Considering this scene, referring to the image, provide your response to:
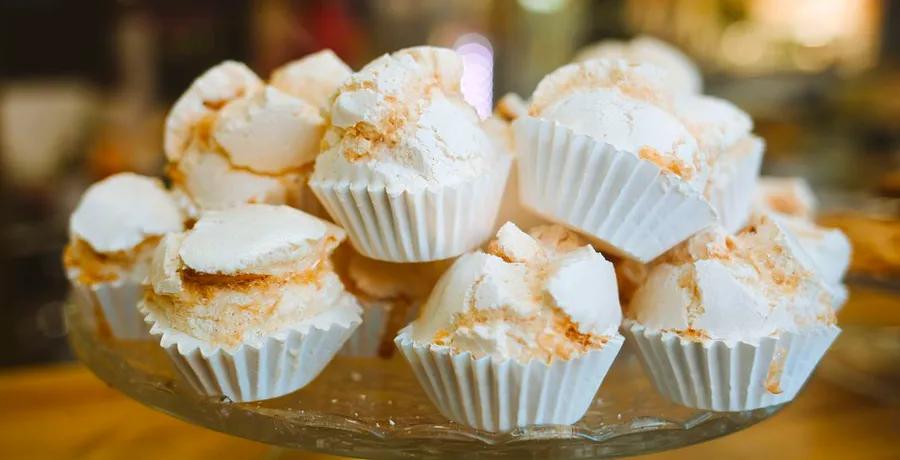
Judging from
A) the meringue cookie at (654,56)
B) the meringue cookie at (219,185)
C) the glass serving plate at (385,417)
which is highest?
the meringue cookie at (654,56)

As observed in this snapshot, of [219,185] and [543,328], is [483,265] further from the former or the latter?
[219,185]

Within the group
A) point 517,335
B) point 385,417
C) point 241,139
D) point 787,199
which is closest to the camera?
point 517,335

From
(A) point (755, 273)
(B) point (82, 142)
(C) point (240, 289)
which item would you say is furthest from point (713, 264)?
(B) point (82, 142)

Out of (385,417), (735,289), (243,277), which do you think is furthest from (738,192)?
(243,277)

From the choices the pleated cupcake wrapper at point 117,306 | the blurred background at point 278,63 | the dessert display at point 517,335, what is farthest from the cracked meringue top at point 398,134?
the blurred background at point 278,63

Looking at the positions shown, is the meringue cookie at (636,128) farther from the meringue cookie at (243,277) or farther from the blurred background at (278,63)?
the blurred background at (278,63)

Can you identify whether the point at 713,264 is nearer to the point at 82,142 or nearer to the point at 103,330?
the point at 103,330
